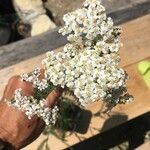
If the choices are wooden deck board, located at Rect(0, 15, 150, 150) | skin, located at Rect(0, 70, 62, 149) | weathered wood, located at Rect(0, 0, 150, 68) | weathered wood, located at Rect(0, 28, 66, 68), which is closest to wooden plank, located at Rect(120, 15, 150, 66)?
wooden deck board, located at Rect(0, 15, 150, 150)

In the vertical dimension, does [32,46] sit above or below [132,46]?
above

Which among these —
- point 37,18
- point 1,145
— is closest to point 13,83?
point 1,145

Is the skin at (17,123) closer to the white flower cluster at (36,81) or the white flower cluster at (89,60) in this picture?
the white flower cluster at (36,81)

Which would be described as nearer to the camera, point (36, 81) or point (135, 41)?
point (36, 81)

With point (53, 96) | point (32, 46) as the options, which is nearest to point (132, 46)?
point (32, 46)

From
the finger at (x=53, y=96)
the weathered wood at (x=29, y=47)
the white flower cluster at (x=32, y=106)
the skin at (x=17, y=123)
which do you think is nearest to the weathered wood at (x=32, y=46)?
the weathered wood at (x=29, y=47)

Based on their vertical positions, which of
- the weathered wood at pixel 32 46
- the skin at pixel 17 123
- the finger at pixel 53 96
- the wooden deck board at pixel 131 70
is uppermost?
the finger at pixel 53 96

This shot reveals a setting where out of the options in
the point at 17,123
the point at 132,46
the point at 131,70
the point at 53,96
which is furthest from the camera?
the point at 132,46

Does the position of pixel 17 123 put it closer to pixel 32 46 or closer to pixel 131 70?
pixel 32 46

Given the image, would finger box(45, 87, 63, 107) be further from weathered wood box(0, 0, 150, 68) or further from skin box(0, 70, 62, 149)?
weathered wood box(0, 0, 150, 68)
